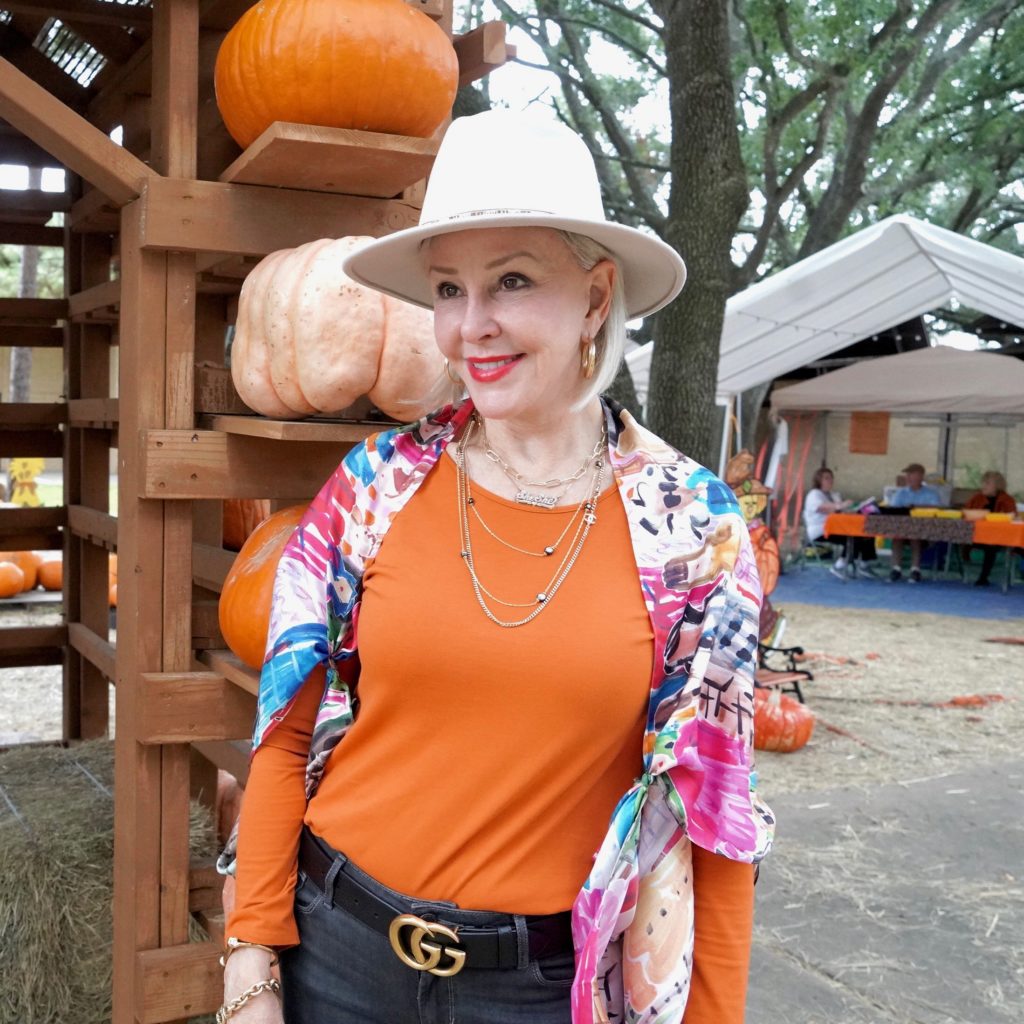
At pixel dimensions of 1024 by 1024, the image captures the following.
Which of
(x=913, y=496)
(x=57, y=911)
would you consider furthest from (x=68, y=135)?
(x=913, y=496)

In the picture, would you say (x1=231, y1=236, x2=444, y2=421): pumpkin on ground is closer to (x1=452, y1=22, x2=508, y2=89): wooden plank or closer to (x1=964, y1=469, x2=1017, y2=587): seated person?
(x1=452, y1=22, x2=508, y2=89): wooden plank

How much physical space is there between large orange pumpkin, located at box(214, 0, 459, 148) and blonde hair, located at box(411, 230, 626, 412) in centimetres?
74

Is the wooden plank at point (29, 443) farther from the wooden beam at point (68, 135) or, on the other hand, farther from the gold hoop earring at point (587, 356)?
the gold hoop earring at point (587, 356)

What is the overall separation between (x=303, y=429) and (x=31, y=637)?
8.04ft

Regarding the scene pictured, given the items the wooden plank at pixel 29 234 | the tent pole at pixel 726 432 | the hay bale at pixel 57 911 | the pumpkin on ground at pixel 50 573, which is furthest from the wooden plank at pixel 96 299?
the tent pole at pixel 726 432

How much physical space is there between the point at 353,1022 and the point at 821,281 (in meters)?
10.4

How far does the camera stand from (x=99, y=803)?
3.35 m

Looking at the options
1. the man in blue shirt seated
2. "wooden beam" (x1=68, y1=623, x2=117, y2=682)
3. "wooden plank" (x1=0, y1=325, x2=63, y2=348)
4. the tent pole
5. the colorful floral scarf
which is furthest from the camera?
the man in blue shirt seated

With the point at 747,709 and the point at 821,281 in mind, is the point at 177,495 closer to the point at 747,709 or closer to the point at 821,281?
the point at 747,709

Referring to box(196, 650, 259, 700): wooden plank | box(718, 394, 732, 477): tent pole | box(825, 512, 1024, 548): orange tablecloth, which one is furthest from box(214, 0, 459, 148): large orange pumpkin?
box(825, 512, 1024, 548): orange tablecloth

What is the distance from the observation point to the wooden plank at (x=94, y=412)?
3.31 metres

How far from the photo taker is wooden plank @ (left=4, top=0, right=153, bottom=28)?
2949 millimetres

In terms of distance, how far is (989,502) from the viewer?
16.2 metres

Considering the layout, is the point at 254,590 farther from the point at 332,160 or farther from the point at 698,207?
the point at 698,207
